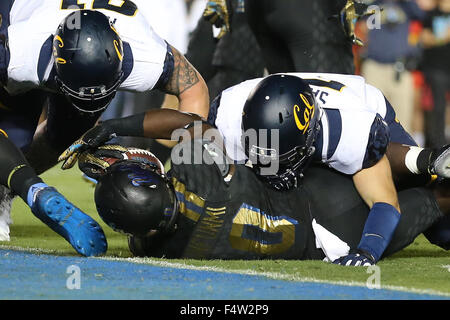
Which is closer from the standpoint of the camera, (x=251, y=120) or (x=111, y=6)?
(x=251, y=120)

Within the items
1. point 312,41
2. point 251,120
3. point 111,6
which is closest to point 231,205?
point 251,120

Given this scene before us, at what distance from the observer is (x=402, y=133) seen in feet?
17.4

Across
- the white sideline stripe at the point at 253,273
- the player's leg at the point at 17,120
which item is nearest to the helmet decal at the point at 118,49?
the player's leg at the point at 17,120

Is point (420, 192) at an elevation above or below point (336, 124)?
below

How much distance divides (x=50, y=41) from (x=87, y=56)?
0.38m

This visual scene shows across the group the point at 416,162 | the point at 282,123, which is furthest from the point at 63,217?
the point at 416,162

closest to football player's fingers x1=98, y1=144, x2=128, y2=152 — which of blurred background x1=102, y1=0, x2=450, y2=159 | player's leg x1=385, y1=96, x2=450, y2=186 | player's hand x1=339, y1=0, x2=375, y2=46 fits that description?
→ player's leg x1=385, y1=96, x2=450, y2=186

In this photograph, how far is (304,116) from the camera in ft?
14.6

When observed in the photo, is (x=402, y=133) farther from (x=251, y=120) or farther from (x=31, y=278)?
(x=31, y=278)

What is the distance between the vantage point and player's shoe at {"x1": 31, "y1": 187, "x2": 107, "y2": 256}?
4.48m

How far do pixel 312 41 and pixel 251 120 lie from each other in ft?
5.91

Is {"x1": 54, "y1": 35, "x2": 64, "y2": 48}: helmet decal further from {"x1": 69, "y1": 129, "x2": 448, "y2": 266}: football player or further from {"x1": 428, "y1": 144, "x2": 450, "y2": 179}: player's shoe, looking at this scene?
{"x1": 428, "y1": 144, "x2": 450, "y2": 179}: player's shoe
